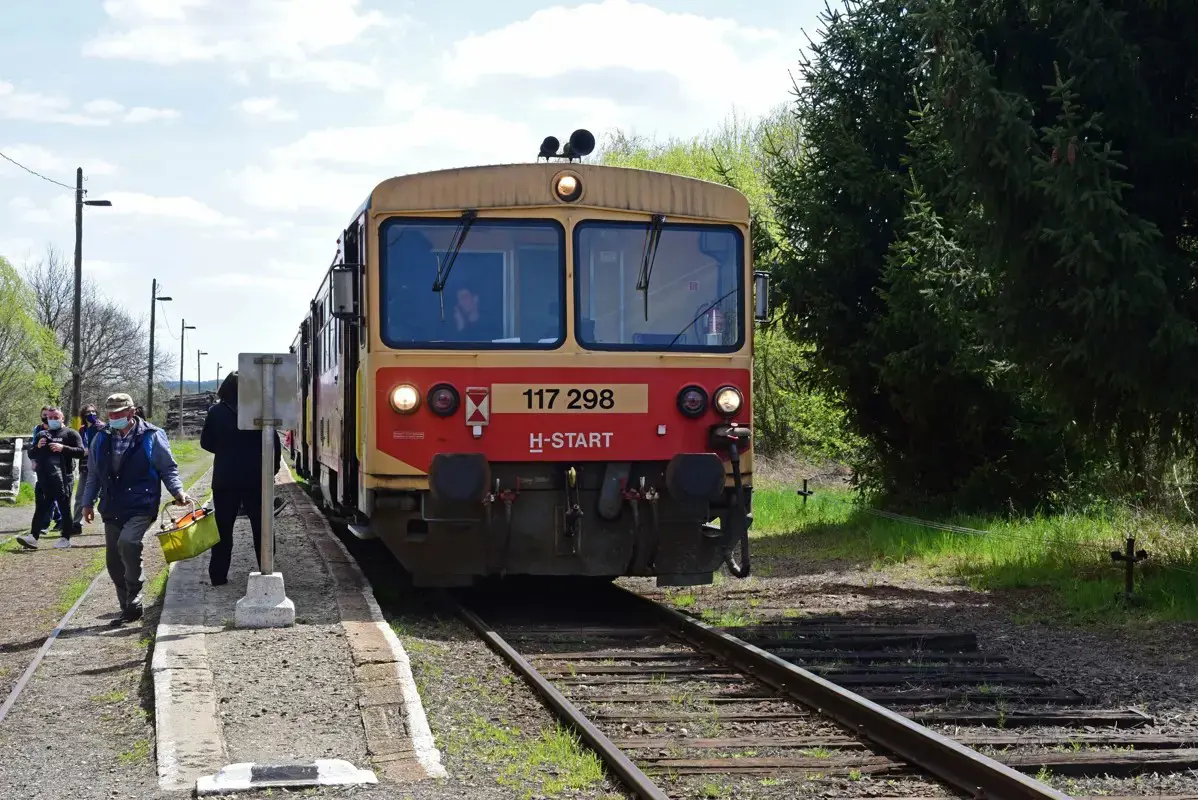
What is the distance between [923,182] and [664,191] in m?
5.51

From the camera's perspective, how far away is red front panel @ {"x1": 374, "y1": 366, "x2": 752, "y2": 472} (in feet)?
31.6

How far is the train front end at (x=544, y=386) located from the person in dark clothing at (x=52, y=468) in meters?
8.39

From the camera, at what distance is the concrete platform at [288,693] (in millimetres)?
5895

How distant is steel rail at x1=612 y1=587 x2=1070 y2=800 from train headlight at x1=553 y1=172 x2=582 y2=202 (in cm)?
313

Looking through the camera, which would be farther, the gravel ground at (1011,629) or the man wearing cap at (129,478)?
the man wearing cap at (129,478)

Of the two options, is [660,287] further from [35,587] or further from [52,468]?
[52,468]

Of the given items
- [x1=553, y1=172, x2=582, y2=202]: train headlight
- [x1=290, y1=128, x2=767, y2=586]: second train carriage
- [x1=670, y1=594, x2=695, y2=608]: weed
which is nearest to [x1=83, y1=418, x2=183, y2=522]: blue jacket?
[x1=290, y1=128, x2=767, y2=586]: second train carriage

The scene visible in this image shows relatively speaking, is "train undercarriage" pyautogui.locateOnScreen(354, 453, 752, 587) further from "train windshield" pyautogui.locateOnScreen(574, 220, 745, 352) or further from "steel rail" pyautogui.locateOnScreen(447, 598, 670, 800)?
"train windshield" pyautogui.locateOnScreen(574, 220, 745, 352)

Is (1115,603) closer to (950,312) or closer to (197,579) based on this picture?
(950,312)

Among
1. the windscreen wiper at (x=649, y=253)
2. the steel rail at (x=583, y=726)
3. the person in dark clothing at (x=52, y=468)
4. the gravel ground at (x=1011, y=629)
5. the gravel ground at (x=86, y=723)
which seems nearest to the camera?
the steel rail at (x=583, y=726)

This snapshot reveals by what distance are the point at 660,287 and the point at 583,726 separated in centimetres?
442

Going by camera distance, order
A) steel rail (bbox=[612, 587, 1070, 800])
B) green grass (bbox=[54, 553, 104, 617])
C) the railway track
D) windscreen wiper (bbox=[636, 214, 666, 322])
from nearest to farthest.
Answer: steel rail (bbox=[612, 587, 1070, 800]) < the railway track < windscreen wiper (bbox=[636, 214, 666, 322]) < green grass (bbox=[54, 553, 104, 617])

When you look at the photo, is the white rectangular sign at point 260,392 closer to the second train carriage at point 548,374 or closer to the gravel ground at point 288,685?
the second train carriage at point 548,374

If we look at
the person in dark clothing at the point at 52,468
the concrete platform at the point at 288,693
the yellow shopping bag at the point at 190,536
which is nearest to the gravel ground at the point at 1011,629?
the concrete platform at the point at 288,693
